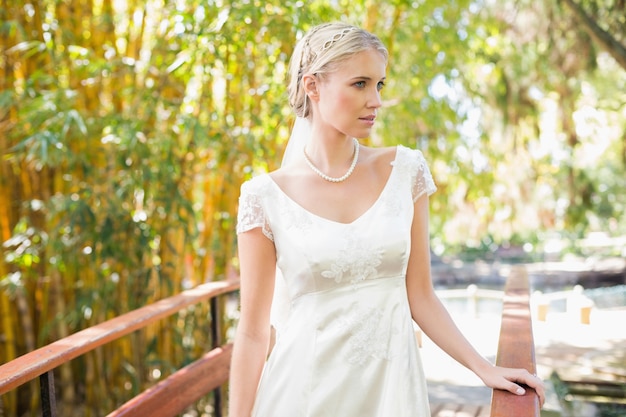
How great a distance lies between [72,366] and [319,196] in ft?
9.38

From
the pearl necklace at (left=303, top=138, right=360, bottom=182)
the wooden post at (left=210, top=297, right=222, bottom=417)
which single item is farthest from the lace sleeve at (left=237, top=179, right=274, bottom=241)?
the wooden post at (left=210, top=297, right=222, bottom=417)

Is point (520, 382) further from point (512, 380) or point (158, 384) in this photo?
point (158, 384)

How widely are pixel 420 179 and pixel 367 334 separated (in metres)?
0.40

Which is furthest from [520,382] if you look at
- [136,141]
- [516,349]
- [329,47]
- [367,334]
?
[136,141]

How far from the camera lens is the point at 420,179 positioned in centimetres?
162

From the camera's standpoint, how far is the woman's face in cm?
148

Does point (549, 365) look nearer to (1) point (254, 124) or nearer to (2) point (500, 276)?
(1) point (254, 124)

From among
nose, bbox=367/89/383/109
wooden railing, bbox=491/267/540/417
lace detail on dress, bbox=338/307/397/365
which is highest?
nose, bbox=367/89/383/109

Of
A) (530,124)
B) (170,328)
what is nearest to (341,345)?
(170,328)

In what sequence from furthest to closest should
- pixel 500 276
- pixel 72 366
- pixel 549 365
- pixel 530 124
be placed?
pixel 500 276, pixel 530 124, pixel 549 365, pixel 72 366

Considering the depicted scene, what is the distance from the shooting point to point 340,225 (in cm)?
149

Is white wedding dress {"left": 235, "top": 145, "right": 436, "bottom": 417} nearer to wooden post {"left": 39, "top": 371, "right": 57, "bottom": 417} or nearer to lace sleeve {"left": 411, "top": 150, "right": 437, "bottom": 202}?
lace sleeve {"left": 411, "top": 150, "right": 437, "bottom": 202}

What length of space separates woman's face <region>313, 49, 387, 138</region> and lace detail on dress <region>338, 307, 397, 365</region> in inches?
15.7

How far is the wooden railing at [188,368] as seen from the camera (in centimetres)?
142
